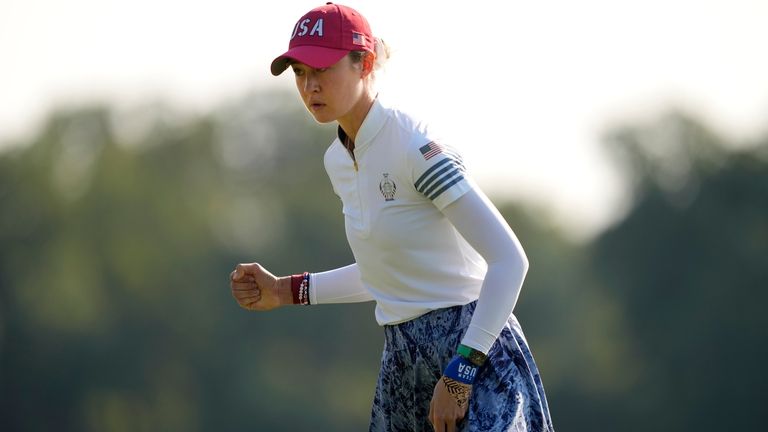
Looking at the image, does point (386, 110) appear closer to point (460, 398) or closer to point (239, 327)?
point (460, 398)

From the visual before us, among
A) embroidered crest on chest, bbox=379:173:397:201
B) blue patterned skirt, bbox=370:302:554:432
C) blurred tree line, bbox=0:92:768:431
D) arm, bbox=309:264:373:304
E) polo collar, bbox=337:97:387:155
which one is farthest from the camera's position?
blurred tree line, bbox=0:92:768:431

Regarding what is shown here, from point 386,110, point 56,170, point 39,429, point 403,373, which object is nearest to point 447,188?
point 386,110

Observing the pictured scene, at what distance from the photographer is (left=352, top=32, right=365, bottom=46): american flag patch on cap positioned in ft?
22.3

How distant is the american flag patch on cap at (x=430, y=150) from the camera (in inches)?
254

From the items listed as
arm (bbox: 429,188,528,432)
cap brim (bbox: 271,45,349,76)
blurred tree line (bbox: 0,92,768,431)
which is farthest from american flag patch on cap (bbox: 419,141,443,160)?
blurred tree line (bbox: 0,92,768,431)

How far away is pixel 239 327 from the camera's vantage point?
202ft

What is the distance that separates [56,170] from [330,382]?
530 inches

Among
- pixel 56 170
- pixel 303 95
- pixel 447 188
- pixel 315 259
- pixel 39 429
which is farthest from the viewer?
pixel 315 259

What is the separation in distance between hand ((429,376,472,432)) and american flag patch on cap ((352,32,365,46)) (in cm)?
153

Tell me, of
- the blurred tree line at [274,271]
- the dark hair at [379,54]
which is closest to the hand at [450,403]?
the dark hair at [379,54]

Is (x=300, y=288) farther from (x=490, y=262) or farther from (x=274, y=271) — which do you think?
(x=274, y=271)

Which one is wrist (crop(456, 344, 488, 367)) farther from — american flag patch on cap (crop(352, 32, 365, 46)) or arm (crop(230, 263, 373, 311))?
american flag patch on cap (crop(352, 32, 365, 46))

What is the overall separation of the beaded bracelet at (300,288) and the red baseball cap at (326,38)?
1.19m

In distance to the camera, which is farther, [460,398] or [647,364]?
[647,364]
